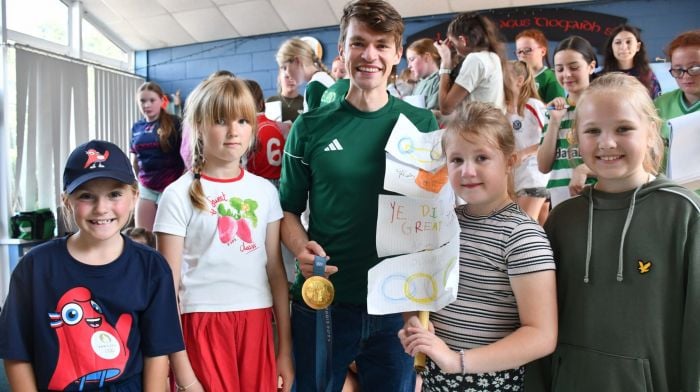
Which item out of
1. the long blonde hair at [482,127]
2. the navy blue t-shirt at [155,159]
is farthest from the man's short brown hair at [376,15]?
the navy blue t-shirt at [155,159]

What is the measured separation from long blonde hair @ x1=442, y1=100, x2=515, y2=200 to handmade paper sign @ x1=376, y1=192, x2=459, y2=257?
0.51 feet

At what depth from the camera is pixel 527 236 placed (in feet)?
3.54

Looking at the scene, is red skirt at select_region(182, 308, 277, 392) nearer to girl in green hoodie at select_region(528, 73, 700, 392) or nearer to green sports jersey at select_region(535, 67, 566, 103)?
girl in green hoodie at select_region(528, 73, 700, 392)

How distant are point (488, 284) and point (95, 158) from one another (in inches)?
40.8

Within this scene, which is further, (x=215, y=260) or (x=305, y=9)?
(x=305, y=9)

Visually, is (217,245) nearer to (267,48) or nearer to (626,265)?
(626,265)

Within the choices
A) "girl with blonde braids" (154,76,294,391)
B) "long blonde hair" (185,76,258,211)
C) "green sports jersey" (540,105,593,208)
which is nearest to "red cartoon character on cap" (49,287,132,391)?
"girl with blonde braids" (154,76,294,391)

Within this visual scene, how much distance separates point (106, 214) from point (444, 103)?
1.91 meters

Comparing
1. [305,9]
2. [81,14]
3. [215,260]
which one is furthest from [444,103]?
[81,14]

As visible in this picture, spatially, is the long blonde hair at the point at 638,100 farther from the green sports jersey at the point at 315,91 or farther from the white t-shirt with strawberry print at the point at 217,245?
the green sports jersey at the point at 315,91

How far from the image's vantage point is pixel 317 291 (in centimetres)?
127

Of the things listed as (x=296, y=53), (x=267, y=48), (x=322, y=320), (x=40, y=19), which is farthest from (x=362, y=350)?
(x=40, y=19)

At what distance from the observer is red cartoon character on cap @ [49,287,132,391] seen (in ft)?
3.95

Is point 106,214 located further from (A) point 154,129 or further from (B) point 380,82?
(A) point 154,129
